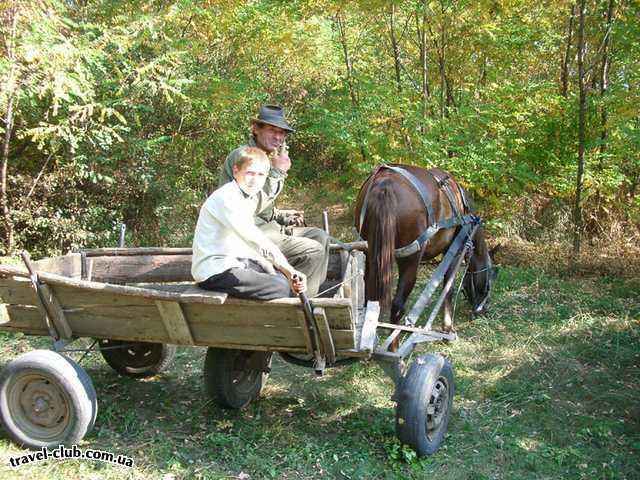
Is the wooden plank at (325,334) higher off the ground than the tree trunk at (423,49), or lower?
lower

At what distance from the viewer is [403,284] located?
17.4 feet

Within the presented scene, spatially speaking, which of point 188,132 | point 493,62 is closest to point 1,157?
point 188,132

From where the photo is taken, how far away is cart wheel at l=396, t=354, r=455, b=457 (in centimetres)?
339

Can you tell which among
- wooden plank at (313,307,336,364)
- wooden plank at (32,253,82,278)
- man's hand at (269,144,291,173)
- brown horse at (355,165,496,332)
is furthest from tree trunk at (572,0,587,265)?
wooden plank at (32,253,82,278)

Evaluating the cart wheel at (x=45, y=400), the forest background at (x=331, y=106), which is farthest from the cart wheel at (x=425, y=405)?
the forest background at (x=331, y=106)

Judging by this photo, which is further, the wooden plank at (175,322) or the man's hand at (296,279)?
the wooden plank at (175,322)

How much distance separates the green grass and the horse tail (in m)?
0.78

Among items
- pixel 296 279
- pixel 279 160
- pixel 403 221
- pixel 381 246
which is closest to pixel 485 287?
pixel 403 221

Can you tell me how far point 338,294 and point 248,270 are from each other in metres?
0.99

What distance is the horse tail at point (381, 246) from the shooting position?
478 cm

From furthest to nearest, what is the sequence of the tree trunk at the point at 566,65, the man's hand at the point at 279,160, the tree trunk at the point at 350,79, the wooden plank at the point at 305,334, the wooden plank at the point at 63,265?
the tree trunk at the point at 566,65 → the tree trunk at the point at 350,79 → the man's hand at the point at 279,160 → the wooden plank at the point at 63,265 → the wooden plank at the point at 305,334

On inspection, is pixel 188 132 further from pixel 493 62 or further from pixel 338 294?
pixel 338 294

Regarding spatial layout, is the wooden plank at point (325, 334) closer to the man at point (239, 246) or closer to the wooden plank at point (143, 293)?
the wooden plank at point (143, 293)

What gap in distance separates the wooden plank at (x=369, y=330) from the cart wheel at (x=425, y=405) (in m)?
0.37
